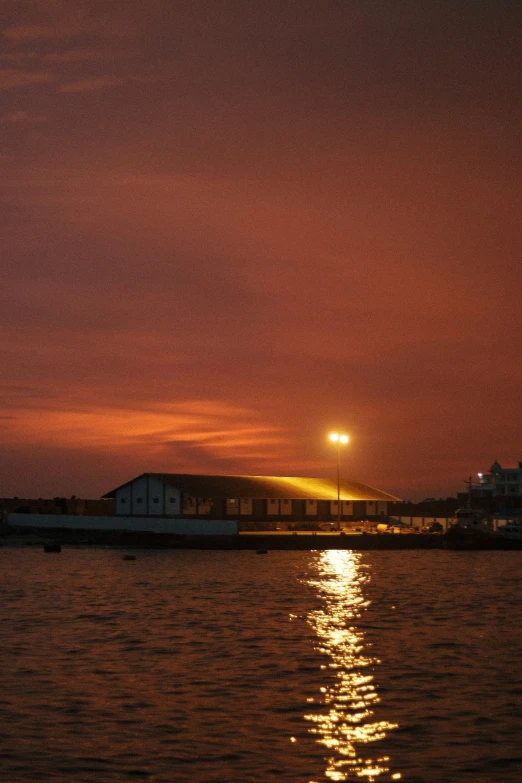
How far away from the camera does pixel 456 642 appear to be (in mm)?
46688

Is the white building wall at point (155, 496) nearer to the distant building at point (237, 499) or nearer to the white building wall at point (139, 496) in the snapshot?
the distant building at point (237, 499)

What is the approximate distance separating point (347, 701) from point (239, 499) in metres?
106

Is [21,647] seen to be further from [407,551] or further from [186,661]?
[407,551]

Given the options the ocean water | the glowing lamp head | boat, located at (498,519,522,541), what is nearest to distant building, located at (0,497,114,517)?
the glowing lamp head

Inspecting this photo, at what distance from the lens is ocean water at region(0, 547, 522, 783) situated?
2445 cm

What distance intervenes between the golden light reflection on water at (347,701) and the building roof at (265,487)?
2661 inches

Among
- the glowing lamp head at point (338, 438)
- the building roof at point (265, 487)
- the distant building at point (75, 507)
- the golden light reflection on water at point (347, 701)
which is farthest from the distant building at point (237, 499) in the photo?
the golden light reflection on water at point (347, 701)

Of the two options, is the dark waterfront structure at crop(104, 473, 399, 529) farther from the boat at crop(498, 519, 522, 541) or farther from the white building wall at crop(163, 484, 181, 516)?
the boat at crop(498, 519, 522, 541)

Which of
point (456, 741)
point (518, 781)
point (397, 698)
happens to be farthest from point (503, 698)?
point (518, 781)

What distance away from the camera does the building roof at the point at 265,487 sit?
134 meters

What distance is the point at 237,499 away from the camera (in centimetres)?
13788

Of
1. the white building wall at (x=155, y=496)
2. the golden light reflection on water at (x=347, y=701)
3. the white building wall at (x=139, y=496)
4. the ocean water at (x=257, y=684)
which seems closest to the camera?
the golden light reflection on water at (x=347, y=701)

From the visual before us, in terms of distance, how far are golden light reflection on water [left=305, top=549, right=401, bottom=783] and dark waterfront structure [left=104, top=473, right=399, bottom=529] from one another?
220 feet

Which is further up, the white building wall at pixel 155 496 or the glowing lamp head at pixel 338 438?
the glowing lamp head at pixel 338 438
